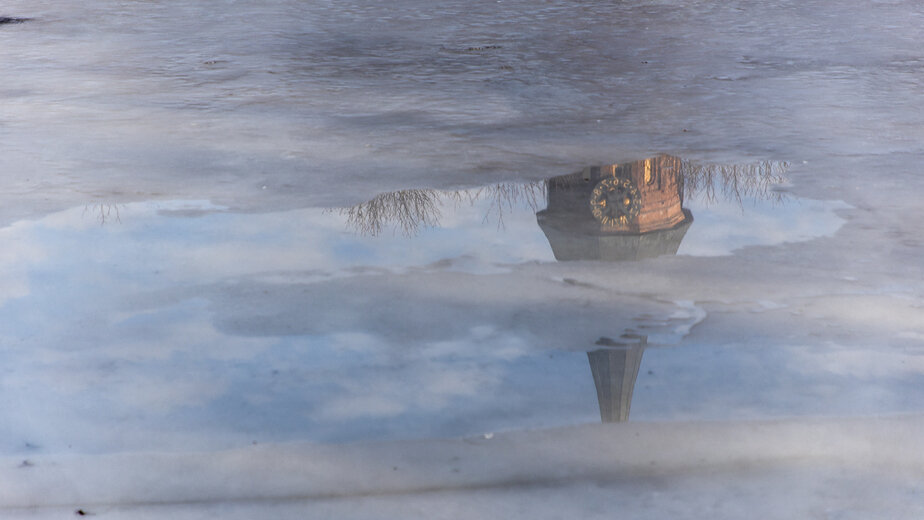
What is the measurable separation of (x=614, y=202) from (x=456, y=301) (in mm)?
2196

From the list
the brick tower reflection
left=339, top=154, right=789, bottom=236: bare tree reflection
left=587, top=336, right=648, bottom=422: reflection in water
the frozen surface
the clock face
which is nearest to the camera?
the frozen surface

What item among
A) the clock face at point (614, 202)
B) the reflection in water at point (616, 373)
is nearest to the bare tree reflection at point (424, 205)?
the clock face at point (614, 202)

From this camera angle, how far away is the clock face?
252 inches

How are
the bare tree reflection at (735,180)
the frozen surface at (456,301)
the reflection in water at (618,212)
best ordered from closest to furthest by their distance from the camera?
the frozen surface at (456,301) → the reflection in water at (618,212) → the bare tree reflection at (735,180)

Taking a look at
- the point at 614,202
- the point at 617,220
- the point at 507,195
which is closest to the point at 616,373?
the point at 617,220

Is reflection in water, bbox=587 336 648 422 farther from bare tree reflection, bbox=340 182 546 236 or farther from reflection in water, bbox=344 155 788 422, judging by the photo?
bare tree reflection, bbox=340 182 546 236

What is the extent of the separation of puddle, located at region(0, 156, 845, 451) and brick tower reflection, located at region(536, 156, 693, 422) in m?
0.02

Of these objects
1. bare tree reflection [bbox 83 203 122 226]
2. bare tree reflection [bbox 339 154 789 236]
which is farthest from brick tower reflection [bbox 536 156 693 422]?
bare tree reflection [bbox 83 203 122 226]

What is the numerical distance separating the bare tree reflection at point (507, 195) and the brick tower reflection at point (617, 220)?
0.12 metres

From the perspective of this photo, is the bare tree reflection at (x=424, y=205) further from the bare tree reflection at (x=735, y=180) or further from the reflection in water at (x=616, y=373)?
the reflection in water at (x=616, y=373)

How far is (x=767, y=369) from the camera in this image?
173 inches

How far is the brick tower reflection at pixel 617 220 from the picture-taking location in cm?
457

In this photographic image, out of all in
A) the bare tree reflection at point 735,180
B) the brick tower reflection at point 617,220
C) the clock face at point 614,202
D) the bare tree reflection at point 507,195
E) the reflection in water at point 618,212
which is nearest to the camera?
the brick tower reflection at point 617,220

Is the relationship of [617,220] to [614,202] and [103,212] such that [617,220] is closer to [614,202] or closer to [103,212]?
[614,202]
